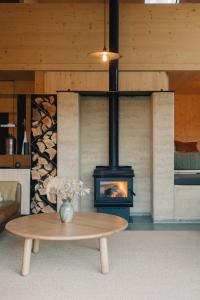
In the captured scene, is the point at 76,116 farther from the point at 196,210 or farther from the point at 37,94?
the point at 196,210

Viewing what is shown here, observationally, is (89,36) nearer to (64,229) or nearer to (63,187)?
(63,187)

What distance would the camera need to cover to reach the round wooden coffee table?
3203 mm

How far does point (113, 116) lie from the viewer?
5953 mm

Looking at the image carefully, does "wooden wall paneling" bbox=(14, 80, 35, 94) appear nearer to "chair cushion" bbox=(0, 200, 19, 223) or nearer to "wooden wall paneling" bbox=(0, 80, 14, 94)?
"wooden wall paneling" bbox=(0, 80, 14, 94)

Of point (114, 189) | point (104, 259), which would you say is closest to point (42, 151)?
point (114, 189)

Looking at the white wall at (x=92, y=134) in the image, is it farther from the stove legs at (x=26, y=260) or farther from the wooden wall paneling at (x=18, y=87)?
the stove legs at (x=26, y=260)

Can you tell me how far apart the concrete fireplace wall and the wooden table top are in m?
2.32

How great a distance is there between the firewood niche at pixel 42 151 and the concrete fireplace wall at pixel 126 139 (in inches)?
24.9

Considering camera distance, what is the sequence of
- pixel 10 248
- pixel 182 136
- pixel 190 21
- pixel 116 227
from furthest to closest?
pixel 182 136
pixel 190 21
pixel 10 248
pixel 116 227

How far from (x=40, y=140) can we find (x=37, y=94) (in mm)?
740

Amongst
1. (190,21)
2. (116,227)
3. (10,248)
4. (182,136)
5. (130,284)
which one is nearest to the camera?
(130,284)

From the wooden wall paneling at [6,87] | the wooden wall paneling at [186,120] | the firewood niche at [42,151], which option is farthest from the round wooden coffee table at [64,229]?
the wooden wall paneling at [186,120]

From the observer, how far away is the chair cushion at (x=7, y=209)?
14.5ft

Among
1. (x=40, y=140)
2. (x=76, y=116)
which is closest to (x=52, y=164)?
(x=40, y=140)
